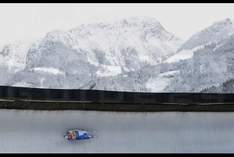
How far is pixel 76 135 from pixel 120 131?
1045 mm

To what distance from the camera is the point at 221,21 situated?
52.5 ft

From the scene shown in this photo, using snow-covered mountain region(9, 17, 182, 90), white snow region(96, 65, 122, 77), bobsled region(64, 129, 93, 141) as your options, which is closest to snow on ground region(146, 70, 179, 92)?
snow-covered mountain region(9, 17, 182, 90)

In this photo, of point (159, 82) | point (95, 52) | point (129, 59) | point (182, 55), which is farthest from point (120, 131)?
point (182, 55)

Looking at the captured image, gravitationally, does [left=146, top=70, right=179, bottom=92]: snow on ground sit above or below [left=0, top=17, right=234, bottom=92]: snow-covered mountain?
below

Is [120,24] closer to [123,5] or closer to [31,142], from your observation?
[123,5]

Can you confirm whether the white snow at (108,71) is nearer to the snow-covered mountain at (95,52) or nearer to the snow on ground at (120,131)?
the snow-covered mountain at (95,52)

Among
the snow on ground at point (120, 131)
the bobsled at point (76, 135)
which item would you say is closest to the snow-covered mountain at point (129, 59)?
the snow on ground at point (120, 131)

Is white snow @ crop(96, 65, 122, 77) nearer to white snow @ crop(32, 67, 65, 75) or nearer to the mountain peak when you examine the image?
white snow @ crop(32, 67, 65, 75)

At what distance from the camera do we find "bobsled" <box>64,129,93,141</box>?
1043 centimetres

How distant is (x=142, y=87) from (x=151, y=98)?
2284 millimetres

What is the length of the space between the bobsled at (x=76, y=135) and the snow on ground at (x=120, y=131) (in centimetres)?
10

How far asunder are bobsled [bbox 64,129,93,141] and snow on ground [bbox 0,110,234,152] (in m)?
0.10

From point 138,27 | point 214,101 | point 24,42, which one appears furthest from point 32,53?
point 214,101

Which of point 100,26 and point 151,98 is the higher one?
point 100,26
